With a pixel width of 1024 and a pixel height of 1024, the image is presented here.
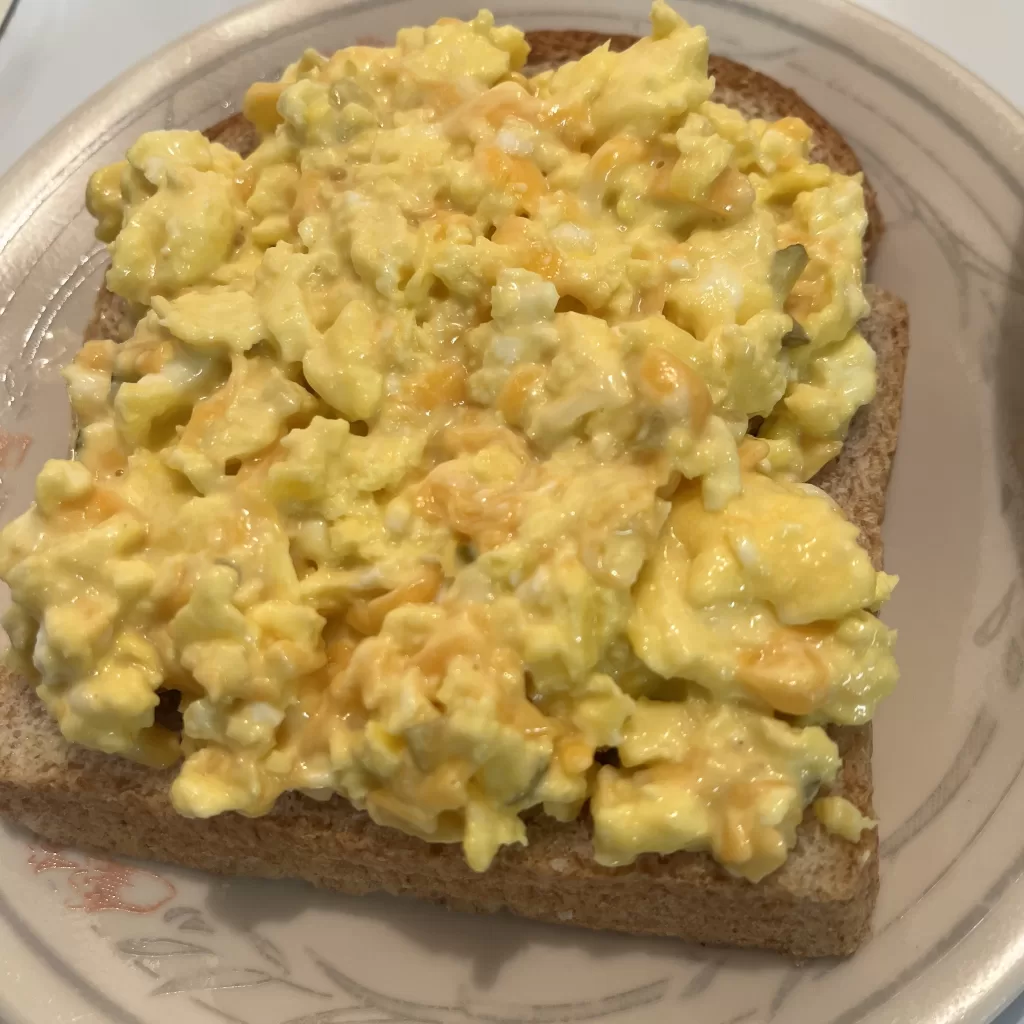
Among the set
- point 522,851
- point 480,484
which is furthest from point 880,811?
point 480,484

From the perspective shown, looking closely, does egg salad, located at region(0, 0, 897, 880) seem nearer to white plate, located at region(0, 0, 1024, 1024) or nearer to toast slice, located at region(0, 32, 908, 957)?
toast slice, located at region(0, 32, 908, 957)

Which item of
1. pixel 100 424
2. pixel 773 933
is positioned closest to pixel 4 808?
pixel 100 424

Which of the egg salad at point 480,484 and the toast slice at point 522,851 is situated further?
the toast slice at point 522,851

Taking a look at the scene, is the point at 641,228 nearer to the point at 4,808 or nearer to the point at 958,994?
the point at 958,994

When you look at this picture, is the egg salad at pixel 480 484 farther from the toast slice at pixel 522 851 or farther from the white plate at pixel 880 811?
the white plate at pixel 880 811

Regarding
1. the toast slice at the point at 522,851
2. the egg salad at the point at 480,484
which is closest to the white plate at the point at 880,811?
the toast slice at the point at 522,851

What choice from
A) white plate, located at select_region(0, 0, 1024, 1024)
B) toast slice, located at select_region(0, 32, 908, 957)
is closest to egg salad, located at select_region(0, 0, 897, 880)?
toast slice, located at select_region(0, 32, 908, 957)

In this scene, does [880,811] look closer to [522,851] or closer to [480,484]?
[522,851]
